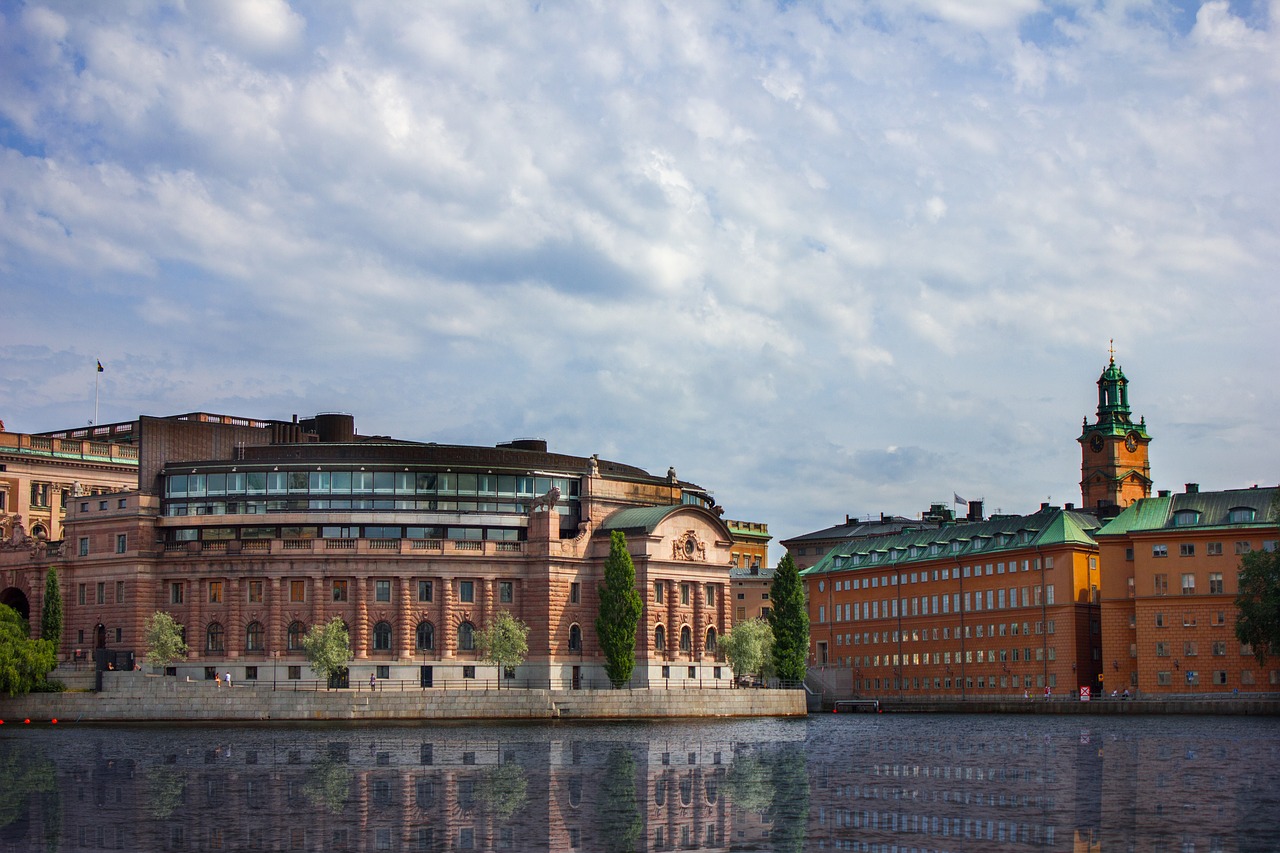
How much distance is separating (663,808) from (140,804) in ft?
58.7

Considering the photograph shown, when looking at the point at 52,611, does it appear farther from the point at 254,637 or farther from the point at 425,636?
the point at 425,636

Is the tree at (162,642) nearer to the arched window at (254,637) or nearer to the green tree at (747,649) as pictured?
the arched window at (254,637)

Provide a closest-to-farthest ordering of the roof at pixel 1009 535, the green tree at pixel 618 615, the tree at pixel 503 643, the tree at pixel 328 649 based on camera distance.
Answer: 1. the tree at pixel 328 649
2. the tree at pixel 503 643
3. the green tree at pixel 618 615
4. the roof at pixel 1009 535

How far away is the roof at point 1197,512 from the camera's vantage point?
162500mm

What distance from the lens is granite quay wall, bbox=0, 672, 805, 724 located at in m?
118

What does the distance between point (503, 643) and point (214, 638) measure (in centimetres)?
2409

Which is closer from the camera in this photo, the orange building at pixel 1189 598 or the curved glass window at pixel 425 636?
the curved glass window at pixel 425 636

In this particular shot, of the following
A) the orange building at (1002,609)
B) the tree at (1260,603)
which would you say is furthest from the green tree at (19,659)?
the orange building at (1002,609)

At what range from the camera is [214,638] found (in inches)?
5389

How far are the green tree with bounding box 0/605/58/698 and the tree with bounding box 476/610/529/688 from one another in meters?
33.7

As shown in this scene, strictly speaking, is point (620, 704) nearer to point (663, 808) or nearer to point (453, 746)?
point (453, 746)

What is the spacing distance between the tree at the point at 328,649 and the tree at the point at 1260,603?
78880 millimetres

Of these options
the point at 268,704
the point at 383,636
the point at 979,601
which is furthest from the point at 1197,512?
the point at 268,704

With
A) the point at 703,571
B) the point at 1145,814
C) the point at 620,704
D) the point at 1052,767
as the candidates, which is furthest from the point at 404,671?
the point at 1145,814
